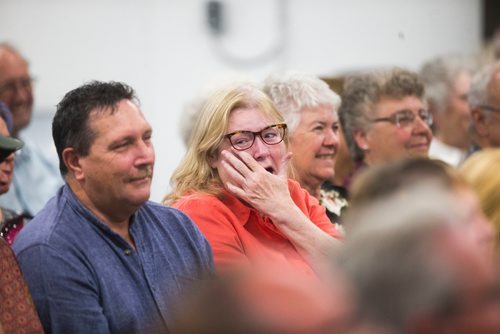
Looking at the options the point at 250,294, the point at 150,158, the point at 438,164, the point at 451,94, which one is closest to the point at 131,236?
the point at 150,158

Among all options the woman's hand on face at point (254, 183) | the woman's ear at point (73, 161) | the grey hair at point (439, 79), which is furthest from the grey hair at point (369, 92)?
the woman's ear at point (73, 161)

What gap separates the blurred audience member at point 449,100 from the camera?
16.1 ft

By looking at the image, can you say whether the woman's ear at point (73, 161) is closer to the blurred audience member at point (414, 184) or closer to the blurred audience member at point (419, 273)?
the blurred audience member at point (414, 184)

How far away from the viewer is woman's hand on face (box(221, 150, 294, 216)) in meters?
2.97

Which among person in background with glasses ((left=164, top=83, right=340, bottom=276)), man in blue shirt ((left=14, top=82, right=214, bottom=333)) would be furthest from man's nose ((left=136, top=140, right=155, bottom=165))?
person in background with glasses ((left=164, top=83, right=340, bottom=276))

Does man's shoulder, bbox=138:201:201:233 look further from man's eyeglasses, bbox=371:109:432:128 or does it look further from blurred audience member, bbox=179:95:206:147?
man's eyeglasses, bbox=371:109:432:128

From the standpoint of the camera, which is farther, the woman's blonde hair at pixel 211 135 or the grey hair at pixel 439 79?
the grey hair at pixel 439 79

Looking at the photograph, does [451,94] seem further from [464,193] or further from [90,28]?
[464,193]

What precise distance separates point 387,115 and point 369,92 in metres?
0.13

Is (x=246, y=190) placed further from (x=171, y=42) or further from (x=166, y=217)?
(x=171, y=42)

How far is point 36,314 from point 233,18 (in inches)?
140

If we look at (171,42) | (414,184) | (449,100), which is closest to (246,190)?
(414,184)

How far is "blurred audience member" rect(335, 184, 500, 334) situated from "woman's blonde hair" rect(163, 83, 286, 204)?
1.87 meters

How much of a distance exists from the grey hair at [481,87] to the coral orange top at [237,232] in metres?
1.49
